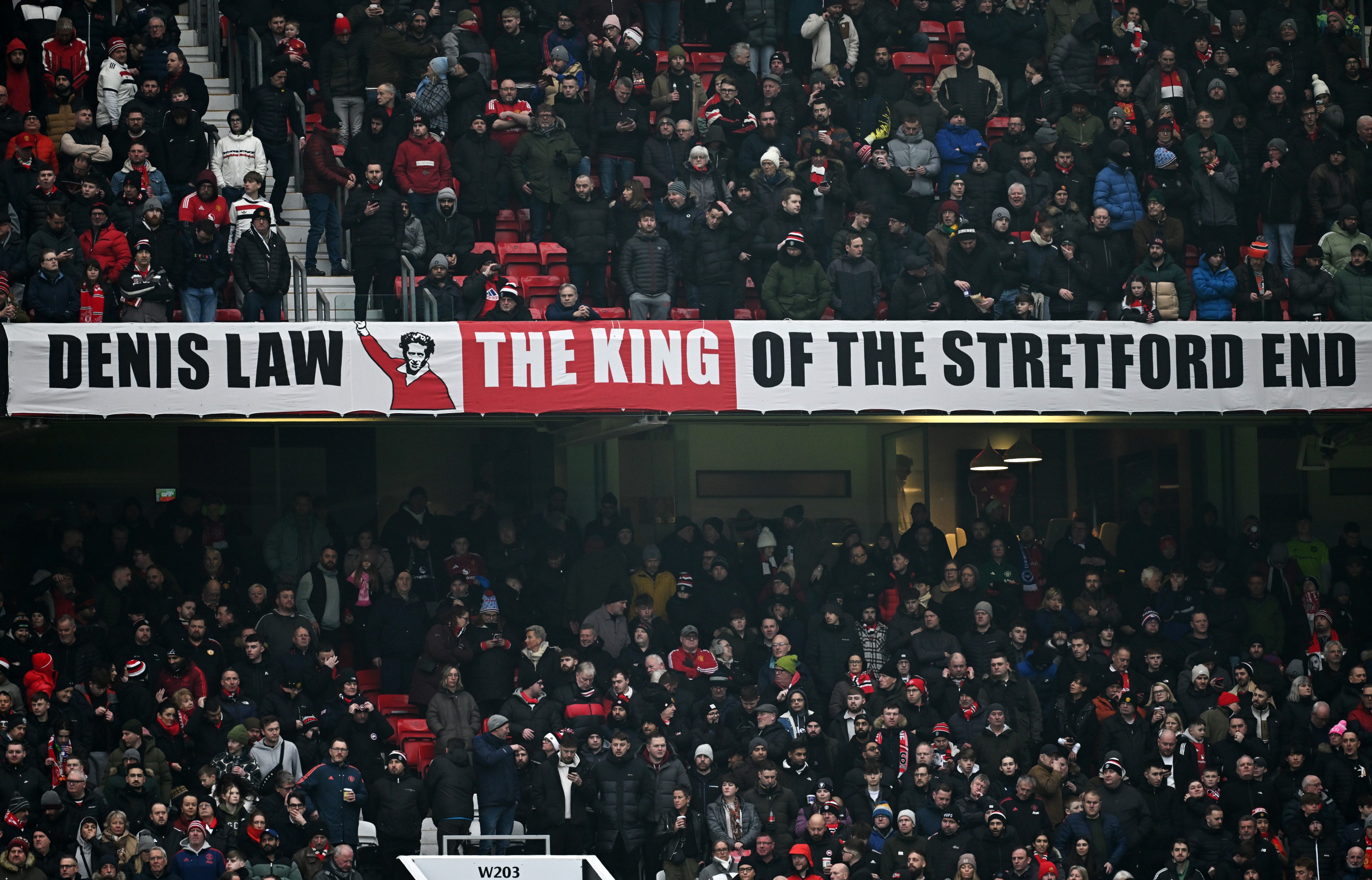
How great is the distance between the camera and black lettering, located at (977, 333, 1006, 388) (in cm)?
1565

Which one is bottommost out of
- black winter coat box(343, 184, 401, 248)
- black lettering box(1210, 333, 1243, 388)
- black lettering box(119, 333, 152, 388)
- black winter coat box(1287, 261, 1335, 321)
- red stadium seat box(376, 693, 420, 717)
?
red stadium seat box(376, 693, 420, 717)

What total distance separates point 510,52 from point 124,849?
10.4 metres

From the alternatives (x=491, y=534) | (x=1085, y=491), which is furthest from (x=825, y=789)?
(x=1085, y=491)

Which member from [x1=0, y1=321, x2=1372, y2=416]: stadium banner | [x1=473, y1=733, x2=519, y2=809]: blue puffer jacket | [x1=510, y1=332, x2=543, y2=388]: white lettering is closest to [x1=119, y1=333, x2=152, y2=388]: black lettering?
[x1=0, y1=321, x2=1372, y2=416]: stadium banner

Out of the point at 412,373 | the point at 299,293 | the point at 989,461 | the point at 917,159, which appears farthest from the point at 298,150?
the point at 989,461

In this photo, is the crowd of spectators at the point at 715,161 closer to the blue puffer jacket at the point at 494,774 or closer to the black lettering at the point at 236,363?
the black lettering at the point at 236,363

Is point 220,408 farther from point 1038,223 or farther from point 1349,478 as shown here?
point 1349,478

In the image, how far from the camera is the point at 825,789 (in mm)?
14930

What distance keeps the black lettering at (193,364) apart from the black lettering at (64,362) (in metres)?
0.84

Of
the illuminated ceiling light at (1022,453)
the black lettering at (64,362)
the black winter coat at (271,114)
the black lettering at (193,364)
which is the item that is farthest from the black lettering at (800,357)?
the illuminated ceiling light at (1022,453)

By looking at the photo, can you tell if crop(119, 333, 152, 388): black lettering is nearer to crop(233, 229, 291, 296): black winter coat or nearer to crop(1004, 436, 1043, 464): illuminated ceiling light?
crop(233, 229, 291, 296): black winter coat

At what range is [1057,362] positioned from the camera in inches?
620

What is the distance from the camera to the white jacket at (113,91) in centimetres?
1720

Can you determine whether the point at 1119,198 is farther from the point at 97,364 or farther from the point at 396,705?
the point at 97,364
